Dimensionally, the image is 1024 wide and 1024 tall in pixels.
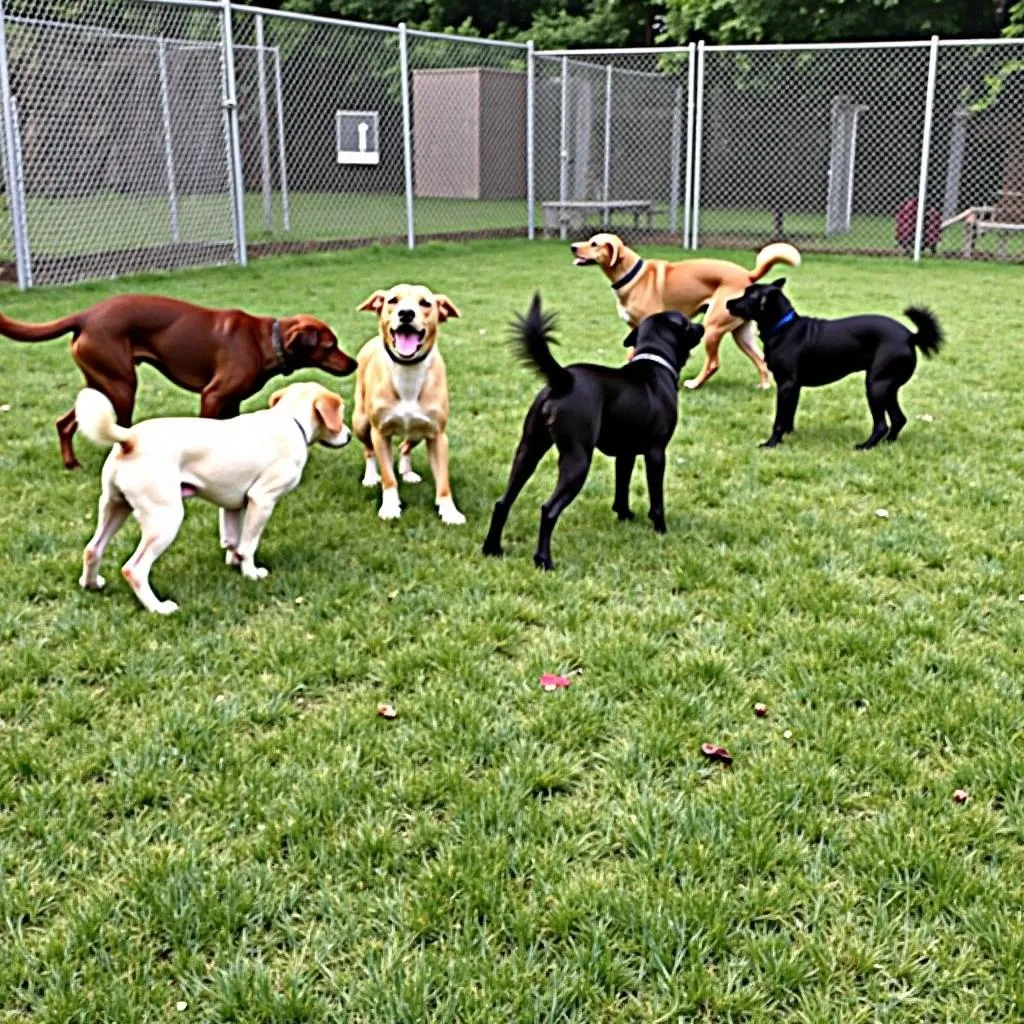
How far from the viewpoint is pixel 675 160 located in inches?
649

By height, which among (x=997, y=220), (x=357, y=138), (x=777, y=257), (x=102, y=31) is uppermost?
(x=102, y=31)

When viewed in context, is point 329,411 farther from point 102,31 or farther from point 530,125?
point 530,125

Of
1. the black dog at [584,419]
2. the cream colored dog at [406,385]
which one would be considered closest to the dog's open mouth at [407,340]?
the cream colored dog at [406,385]

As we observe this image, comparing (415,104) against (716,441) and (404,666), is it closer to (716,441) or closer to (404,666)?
(716,441)

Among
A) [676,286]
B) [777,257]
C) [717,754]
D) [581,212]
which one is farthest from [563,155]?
[717,754]

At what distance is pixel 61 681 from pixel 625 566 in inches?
79.1

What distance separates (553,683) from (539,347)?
4.07 ft

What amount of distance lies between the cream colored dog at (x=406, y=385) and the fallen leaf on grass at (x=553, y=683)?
1.47 metres

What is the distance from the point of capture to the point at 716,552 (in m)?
4.01

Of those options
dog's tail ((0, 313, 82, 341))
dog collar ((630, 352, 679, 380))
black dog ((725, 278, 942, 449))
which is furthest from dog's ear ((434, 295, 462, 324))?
black dog ((725, 278, 942, 449))

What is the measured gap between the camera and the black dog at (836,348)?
539 cm

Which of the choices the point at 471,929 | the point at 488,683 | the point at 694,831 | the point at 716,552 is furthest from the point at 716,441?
the point at 471,929

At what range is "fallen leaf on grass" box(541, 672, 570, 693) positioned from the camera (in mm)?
2963

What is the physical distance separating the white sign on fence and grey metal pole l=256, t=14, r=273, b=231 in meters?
1.11
